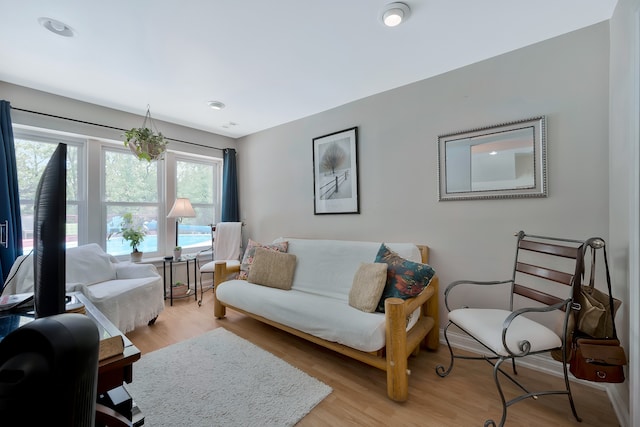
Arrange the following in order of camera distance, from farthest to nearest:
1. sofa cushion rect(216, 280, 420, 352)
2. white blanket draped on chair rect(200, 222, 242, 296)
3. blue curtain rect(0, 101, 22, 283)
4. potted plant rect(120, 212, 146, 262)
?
white blanket draped on chair rect(200, 222, 242, 296), potted plant rect(120, 212, 146, 262), blue curtain rect(0, 101, 22, 283), sofa cushion rect(216, 280, 420, 352)

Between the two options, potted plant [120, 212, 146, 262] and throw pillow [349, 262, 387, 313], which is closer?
throw pillow [349, 262, 387, 313]

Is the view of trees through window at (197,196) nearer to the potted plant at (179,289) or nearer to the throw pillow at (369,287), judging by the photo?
the potted plant at (179,289)

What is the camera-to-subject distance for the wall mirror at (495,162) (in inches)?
77.5

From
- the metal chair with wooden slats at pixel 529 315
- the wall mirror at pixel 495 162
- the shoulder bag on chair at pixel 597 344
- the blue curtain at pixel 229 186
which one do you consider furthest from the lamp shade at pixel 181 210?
the shoulder bag on chair at pixel 597 344

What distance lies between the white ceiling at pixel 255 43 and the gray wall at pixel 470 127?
0.58 feet

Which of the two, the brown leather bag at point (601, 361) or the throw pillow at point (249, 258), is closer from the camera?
the brown leather bag at point (601, 361)

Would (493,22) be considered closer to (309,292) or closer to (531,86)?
(531,86)

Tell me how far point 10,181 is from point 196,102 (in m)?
1.81

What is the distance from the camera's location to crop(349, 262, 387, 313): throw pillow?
2.04m

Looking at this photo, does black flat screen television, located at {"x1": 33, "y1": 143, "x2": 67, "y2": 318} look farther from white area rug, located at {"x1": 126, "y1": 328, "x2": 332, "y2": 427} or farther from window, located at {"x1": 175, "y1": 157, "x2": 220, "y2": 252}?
window, located at {"x1": 175, "y1": 157, "x2": 220, "y2": 252}

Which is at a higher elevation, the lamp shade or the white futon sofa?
the lamp shade

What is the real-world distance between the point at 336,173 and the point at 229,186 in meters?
1.94

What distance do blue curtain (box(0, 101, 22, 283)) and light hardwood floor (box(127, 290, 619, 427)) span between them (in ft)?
4.50

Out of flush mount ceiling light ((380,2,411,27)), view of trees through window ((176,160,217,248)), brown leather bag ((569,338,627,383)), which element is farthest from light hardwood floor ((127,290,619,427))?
flush mount ceiling light ((380,2,411,27))
